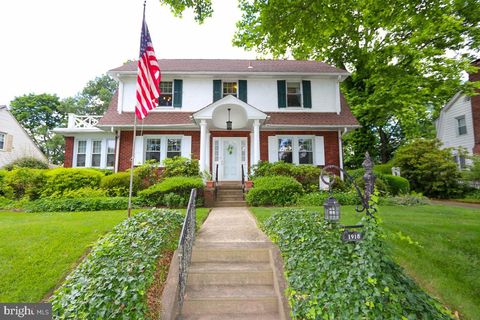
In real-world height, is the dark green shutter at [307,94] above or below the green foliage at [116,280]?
above

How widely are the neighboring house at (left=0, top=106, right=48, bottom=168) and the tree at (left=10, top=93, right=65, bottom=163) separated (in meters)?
13.5

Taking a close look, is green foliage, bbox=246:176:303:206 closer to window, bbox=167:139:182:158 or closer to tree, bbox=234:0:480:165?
tree, bbox=234:0:480:165

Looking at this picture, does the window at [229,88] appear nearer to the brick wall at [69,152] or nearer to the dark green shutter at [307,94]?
the dark green shutter at [307,94]

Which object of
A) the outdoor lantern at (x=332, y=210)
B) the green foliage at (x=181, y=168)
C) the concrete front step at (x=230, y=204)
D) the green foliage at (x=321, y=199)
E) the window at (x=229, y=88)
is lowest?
the concrete front step at (x=230, y=204)

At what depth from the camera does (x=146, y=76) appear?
5.73m

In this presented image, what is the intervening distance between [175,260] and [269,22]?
220 inches

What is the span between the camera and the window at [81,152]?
13.4 metres

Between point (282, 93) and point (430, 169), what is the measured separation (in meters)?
9.68

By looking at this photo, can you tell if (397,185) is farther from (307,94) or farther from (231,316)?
(231,316)

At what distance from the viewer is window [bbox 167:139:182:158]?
12.1 metres

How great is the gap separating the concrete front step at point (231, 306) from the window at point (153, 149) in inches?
388

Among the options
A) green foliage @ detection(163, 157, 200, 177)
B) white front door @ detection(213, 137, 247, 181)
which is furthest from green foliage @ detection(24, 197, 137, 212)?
white front door @ detection(213, 137, 247, 181)

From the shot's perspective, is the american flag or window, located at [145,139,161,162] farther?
window, located at [145,139,161,162]

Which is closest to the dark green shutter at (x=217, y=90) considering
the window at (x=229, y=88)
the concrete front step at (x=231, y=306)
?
the window at (x=229, y=88)
